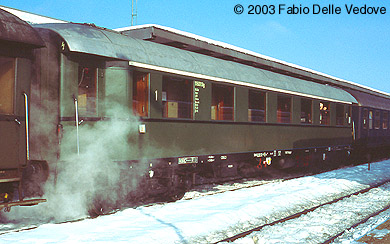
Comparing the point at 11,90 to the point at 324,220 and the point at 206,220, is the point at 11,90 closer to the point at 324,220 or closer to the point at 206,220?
the point at 206,220

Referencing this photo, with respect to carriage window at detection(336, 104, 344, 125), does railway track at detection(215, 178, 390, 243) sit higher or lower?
lower

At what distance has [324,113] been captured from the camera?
14875 millimetres

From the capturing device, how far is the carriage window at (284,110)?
A: 1225 centimetres

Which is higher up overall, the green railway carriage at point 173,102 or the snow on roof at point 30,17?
the snow on roof at point 30,17

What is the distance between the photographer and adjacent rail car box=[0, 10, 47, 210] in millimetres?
5875

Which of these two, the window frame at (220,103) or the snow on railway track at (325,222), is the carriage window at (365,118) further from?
the window frame at (220,103)

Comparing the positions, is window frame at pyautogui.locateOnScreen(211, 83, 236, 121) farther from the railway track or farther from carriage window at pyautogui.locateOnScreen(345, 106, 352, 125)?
carriage window at pyautogui.locateOnScreen(345, 106, 352, 125)

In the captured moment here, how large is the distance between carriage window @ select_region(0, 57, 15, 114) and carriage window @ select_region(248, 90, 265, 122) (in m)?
6.25

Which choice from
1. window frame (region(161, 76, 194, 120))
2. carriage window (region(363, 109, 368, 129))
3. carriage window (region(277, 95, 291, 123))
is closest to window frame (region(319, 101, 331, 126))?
carriage window (region(277, 95, 291, 123))

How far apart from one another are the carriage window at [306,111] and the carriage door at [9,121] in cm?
939

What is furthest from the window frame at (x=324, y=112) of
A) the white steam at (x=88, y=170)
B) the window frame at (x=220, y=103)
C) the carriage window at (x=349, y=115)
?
the white steam at (x=88, y=170)

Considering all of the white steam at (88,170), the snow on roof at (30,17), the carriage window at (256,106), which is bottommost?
the white steam at (88,170)

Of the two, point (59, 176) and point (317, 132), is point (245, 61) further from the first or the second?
point (59, 176)

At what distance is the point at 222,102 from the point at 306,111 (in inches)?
186
